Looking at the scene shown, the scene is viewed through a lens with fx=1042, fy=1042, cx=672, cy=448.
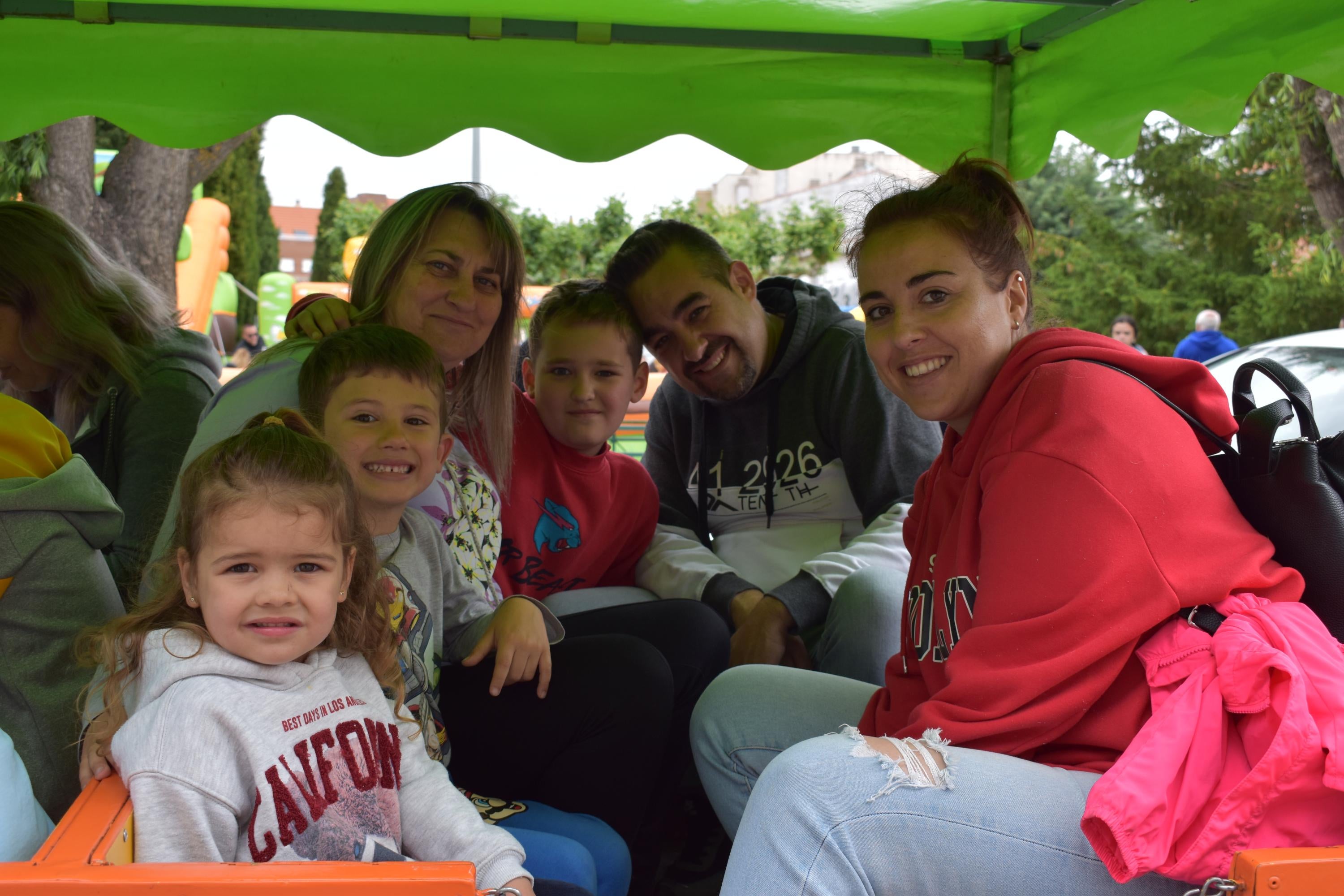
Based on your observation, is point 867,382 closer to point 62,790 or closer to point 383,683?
point 383,683

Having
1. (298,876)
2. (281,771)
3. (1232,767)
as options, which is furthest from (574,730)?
(1232,767)

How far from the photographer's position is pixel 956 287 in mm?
1829

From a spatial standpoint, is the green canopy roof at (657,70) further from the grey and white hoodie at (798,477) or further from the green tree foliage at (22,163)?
the green tree foliage at (22,163)

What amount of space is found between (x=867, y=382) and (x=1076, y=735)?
1404 mm

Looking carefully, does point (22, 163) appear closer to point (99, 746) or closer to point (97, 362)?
point (97, 362)

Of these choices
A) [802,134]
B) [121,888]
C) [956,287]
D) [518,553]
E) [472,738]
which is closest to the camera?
[121,888]

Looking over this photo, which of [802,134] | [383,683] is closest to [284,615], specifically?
[383,683]

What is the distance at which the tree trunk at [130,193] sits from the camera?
6.00 metres

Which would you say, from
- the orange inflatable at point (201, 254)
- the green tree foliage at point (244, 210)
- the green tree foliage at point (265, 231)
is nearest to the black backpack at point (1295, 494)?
the orange inflatable at point (201, 254)

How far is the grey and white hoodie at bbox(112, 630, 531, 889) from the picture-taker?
1.35 m

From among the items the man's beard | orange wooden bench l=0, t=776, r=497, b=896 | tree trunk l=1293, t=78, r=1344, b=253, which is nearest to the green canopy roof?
the man's beard

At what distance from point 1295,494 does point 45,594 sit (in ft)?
6.12

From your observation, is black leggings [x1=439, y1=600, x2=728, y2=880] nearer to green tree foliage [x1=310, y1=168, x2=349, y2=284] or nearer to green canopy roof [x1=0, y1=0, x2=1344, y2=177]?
green canopy roof [x1=0, y1=0, x2=1344, y2=177]

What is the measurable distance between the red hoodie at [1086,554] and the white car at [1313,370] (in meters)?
3.71
